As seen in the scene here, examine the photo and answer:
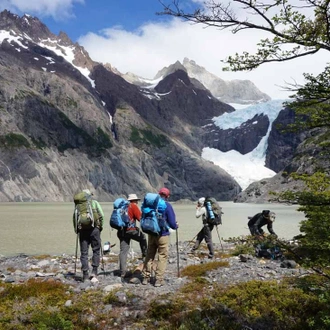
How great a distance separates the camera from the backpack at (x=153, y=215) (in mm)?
12320

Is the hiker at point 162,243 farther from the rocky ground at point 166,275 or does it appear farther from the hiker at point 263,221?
the hiker at point 263,221

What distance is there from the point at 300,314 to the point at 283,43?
6.59m

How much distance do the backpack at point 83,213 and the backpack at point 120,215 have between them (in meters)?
1.02

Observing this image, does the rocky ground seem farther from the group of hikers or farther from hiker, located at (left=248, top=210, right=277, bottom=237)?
hiker, located at (left=248, top=210, right=277, bottom=237)

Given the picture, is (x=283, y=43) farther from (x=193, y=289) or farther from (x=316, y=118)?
(x=193, y=289)

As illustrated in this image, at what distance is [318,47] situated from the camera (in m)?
6.88

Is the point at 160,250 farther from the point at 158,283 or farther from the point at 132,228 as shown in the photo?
the point at 132,228

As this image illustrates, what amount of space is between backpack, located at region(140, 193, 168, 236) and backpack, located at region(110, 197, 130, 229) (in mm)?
1683

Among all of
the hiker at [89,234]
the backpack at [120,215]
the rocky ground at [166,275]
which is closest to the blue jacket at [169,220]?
the rocky ground at [166,275]

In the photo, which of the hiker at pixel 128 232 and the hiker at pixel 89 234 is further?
the hiker at pixel 128 232

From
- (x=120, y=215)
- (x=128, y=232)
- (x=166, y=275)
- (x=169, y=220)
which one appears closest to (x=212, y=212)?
(x=166, y=275)

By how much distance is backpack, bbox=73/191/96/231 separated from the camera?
505 inches

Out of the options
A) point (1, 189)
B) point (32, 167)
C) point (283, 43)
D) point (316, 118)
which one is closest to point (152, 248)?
point (316, 118)

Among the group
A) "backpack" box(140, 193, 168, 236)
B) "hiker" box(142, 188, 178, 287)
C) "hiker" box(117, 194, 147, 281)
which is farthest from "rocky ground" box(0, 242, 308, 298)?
"backpack" box(140, 193, 168, 236)
